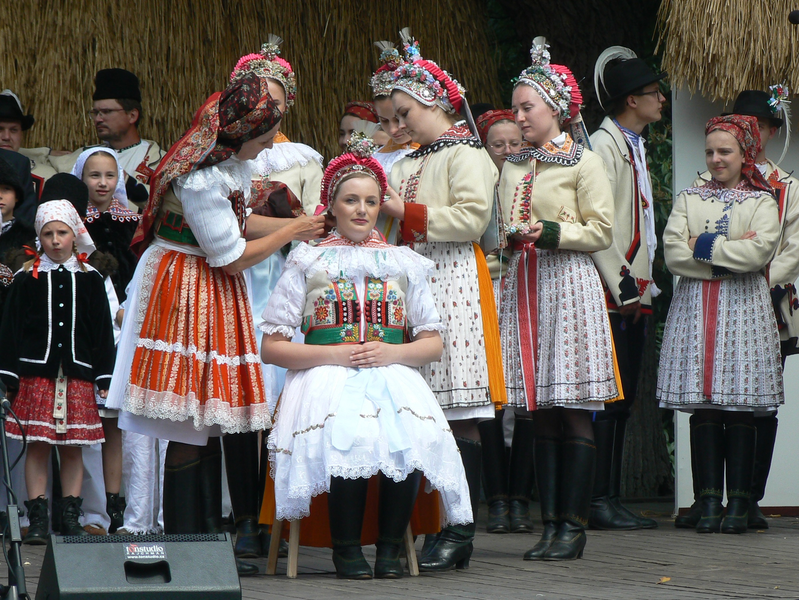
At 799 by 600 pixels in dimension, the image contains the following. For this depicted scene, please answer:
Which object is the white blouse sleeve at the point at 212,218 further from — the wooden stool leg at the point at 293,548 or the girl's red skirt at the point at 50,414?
the girl's red skirt at the point at 50,414

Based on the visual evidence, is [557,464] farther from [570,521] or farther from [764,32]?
[764,32]

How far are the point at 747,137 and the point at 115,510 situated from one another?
339cm

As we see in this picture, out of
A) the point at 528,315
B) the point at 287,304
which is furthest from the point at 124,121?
the point at 528,315

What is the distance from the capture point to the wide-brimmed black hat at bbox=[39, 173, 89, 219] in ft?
18.3

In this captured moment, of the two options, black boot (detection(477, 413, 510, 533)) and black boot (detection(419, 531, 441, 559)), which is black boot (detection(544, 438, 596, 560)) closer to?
black boot (detection(419, 531, 441, 559))

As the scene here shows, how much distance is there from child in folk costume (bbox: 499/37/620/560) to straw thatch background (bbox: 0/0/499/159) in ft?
8.39

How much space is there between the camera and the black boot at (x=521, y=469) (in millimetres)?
5730

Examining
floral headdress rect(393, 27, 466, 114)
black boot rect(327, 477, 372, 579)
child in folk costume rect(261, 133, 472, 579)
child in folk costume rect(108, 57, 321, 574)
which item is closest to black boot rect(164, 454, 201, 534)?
A: child in folk costume rect(108, 57, 321, 574)

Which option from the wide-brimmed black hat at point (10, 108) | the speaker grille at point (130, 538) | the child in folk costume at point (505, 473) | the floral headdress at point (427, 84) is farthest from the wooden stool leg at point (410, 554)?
the wide-brimmed black hat at point (10, 108)

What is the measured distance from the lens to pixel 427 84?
4.44m

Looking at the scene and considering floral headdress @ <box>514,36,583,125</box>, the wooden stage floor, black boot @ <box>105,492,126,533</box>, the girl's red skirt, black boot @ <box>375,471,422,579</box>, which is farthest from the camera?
black boot @ <box>105,492,126,533</box>

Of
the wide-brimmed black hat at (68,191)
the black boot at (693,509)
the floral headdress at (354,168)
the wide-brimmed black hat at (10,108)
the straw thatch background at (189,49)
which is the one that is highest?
the straw thatch background at (189,49)

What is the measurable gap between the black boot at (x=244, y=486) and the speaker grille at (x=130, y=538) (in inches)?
43.7

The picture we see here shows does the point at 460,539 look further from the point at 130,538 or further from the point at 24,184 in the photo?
the point at 24,184
